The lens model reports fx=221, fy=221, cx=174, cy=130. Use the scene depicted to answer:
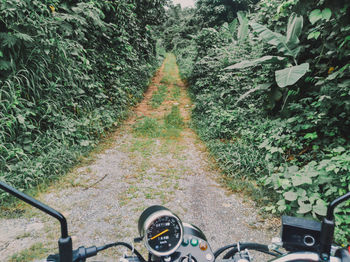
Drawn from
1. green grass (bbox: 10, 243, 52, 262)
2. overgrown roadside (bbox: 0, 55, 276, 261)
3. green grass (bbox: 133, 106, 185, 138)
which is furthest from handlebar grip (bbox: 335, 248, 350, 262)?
green grass (bbox: 133, 106, 185, 138)

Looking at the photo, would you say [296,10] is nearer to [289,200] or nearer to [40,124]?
[289,200]

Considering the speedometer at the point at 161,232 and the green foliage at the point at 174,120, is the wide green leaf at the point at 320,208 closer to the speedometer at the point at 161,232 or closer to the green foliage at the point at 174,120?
the speedometer at the point at 161,232

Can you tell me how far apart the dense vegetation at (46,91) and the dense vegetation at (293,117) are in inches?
122

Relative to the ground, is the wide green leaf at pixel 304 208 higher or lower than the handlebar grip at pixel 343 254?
Result: lower

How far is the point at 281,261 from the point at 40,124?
Result: 4.63m

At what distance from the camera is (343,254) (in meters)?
0.85

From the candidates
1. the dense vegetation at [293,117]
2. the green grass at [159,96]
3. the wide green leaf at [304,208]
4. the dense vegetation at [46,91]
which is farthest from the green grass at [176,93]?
the wide green leaf at [304,208]

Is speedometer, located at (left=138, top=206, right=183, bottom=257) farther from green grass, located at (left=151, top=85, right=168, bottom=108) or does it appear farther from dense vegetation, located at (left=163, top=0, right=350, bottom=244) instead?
green grass, located at (left=151, top=85, right=168, bottom=108)

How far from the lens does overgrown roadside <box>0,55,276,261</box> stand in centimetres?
264

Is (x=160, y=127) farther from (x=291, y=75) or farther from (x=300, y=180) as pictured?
(x=300, y=180)

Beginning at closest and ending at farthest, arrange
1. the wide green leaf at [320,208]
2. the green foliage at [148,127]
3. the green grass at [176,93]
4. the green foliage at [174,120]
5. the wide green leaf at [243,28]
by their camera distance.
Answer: the wide green leaf at [320,208] → the green foliage at [148,127] → the green foliage at [174,120] → the wide green leaf at [243,28] → the green grass at [176,93]

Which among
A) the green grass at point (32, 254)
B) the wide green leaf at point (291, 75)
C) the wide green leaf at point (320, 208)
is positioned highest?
the wide green leaf at point (291, 75)

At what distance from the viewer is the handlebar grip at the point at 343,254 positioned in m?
0.84

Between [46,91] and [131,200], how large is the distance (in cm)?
290
